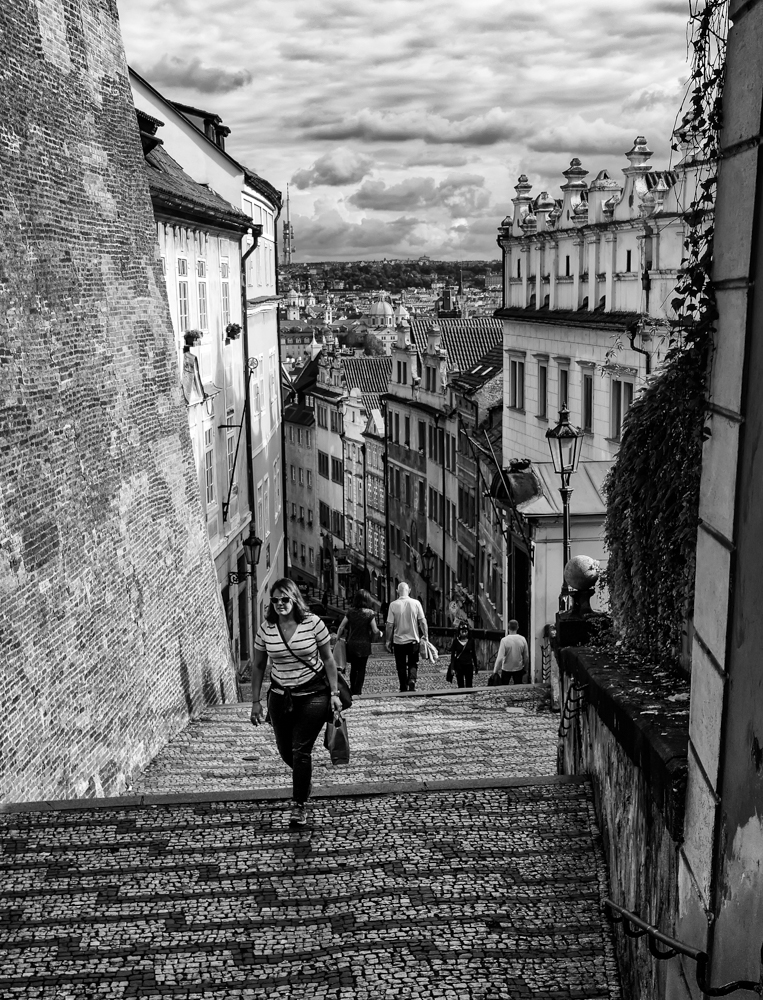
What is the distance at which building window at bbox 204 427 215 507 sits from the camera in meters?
24.9

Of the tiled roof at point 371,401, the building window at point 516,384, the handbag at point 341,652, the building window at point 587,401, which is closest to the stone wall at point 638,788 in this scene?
the handbag at point 341,652

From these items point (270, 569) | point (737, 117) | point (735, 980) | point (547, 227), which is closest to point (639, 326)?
point (737, 117)

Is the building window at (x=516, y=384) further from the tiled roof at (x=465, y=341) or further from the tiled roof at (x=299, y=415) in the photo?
the tiled roof at (x=299, y=415)

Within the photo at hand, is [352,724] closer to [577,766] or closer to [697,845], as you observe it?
[577,766]

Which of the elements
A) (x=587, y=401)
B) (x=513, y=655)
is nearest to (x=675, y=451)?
(x=513, y=655)

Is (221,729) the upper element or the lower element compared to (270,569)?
upper

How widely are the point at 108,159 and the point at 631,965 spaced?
11.6m

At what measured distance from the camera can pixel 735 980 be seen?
3.90 m

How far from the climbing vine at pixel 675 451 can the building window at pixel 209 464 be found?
17928mm

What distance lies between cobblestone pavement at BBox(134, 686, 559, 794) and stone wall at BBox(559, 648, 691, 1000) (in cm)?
259

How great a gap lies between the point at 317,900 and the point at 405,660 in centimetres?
1259

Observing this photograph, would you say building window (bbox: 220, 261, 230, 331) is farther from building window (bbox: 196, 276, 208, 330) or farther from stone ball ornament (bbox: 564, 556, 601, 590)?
stone ball ornament (bbox: 564, 556, 601, 590)

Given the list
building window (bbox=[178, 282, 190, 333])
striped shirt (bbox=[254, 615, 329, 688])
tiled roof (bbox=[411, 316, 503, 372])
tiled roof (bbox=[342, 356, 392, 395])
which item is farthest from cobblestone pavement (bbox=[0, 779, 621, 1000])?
tiled roof (bbox=[342, 356, 392, 395])

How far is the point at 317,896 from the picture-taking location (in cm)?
654
